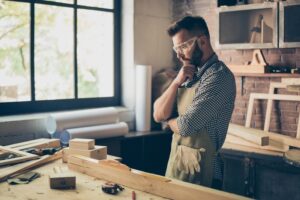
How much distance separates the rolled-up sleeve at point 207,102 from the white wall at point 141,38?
2.29m

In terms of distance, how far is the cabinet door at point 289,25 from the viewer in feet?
12.7

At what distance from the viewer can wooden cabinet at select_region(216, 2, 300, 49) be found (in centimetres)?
390

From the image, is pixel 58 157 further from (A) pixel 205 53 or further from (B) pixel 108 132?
(B) pixel 108 132

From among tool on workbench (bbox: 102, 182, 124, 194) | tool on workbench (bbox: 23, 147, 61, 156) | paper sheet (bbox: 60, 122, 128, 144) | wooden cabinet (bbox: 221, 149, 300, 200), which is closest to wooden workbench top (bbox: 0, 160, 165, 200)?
tool on workbench (bbox: 102, 182, 124, 194)

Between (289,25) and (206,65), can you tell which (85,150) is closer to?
(206,65)

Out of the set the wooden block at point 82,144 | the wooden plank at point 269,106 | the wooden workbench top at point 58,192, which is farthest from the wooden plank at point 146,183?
the wooden plank at point 269,106

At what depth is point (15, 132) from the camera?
12.0ft

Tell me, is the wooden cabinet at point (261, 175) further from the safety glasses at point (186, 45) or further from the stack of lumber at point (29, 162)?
the stack of lumber at point (29, 162)

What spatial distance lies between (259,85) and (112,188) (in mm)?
2711

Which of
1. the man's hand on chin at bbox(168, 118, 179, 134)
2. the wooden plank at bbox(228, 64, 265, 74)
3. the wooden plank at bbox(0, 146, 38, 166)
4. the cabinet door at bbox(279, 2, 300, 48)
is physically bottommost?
the wooden plank at bbox(0, 146, 38, 166)

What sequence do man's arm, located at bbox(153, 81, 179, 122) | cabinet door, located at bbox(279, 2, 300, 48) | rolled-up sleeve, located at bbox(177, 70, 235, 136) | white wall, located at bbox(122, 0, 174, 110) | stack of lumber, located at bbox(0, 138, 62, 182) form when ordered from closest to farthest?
1. stack of lumber, located at bbox(0, 138, 62, 182)
2. rolled-up sleeve, located at bbox(177, 70, 235, 136)
3. man's arm, located at bbox(153, 81, 179, 122)
4. cabinet door, located at bbox(279, 2, 300, 48)
5. white wall, located at bbox(122, 0, 174, 110)

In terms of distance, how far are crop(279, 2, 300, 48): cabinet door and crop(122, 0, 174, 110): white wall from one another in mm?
1477

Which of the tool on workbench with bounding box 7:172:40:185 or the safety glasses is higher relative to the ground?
the safety glasses

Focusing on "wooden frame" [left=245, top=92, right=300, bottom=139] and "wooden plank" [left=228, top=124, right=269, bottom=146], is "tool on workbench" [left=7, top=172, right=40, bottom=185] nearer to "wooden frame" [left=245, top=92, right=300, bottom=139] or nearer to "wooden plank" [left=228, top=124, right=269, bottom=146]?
"wooden plank" [left=228, top=124, right=269, bottom=146]
